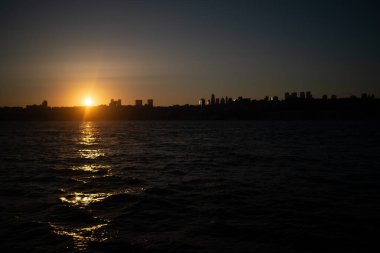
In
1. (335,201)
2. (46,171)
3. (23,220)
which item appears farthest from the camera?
(46,171)

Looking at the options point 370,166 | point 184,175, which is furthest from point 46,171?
point 370,166

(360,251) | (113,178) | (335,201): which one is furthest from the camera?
(113,178)

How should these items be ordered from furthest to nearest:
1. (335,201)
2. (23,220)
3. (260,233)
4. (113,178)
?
1. (113,178)
2. (335,201)
3. (23,220)
4. (260,233)

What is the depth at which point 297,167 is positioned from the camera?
88.2 feet

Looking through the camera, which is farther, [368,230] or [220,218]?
[220,218]

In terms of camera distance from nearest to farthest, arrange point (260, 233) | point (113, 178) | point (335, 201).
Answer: point (260, 233) → point (335, 201) → point (113, 178)

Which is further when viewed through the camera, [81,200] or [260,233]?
[81,200]

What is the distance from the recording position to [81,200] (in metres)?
15.5

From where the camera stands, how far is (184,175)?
2347cm

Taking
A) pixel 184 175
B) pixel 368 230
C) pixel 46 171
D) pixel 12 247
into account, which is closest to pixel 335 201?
pixel 368 230

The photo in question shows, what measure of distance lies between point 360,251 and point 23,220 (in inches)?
448

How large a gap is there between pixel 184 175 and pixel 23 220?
12.6 m

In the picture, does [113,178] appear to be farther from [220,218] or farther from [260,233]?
[260,233]

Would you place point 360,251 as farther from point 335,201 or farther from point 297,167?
point 297,167
